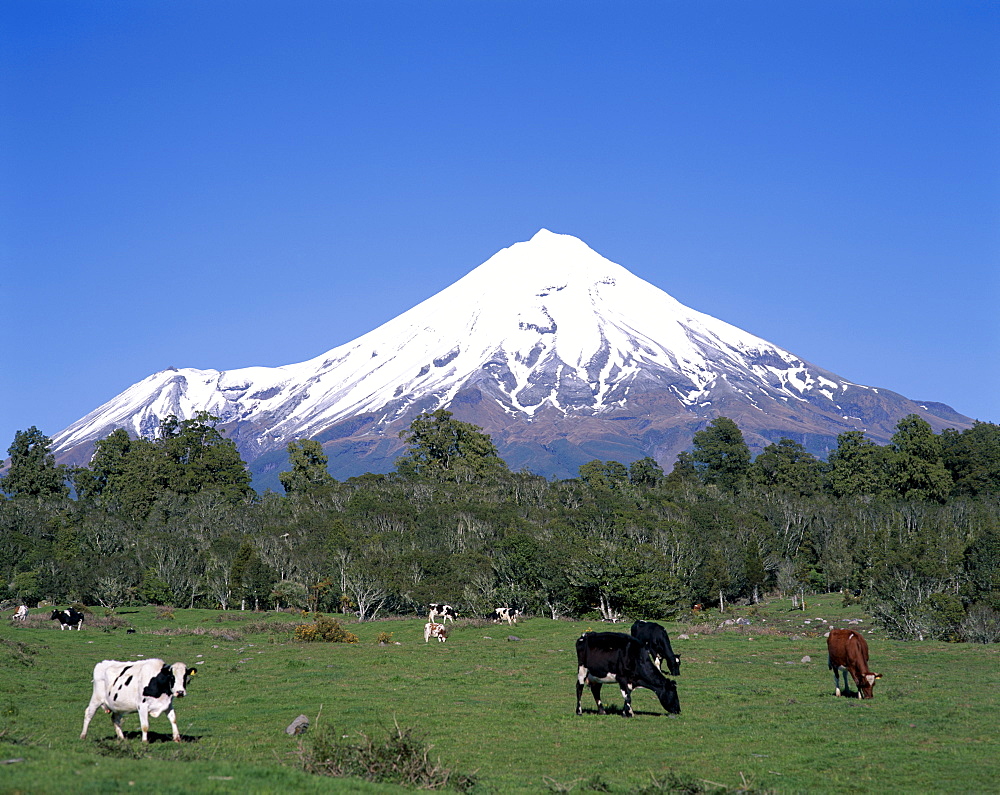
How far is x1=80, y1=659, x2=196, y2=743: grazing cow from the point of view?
15.5 m

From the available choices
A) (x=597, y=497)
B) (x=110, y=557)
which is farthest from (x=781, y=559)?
(x=110, y=557)

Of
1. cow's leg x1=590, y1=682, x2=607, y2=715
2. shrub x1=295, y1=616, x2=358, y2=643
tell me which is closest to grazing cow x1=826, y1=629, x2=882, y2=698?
cow's leg x1=590, y1=682, x2=607, y2=715

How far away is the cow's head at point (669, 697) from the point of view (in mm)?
19609

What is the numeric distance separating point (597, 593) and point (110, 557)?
127 ft

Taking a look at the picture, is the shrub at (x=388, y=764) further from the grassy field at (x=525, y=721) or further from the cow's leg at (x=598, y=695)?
the cow's leg at (x=598, y=695)

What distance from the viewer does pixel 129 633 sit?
4281cm

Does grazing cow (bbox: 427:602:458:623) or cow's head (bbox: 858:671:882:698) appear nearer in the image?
cow's head (bbox: 858:671:882:698)

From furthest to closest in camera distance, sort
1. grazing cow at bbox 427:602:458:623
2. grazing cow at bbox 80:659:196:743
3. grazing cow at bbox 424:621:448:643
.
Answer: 1. grazing cow at bbox 427:602:458:623
2. grazing cow at bbox 424:621:448:643
3. grazing cow at bbox 80:659:196:743

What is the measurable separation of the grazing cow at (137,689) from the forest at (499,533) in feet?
104

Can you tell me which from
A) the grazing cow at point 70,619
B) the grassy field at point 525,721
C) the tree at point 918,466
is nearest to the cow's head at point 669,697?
the grassy field at point 525,721

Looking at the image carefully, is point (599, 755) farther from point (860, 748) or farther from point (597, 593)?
point (597, 593)

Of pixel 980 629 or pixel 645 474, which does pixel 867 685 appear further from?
pixel 645 474

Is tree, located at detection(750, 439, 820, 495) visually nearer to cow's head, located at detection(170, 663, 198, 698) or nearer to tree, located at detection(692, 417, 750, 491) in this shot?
tree, located at detection(692, 417, 750, 491)

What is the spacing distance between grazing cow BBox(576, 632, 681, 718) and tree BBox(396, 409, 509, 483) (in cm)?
9197
